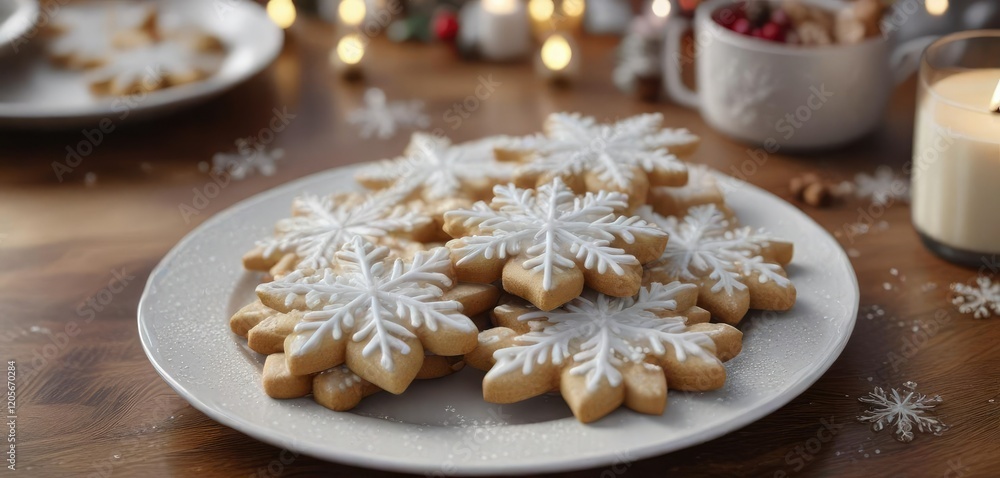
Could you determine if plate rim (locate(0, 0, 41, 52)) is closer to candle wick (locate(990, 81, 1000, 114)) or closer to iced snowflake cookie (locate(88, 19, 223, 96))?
iced snowflake cookie (locate(88, 19, 223, 96))

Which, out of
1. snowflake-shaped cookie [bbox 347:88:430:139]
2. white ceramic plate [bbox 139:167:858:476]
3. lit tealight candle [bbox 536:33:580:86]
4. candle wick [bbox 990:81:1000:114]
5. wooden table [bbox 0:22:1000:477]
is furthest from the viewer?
lit tealight candle [bbox 536:33:580:86]

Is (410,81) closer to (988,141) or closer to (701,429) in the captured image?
(988,141)

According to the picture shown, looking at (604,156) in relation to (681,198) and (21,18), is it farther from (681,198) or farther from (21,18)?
(21,18)

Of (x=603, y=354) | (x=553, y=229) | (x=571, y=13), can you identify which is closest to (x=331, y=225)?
(x=553, y=229)

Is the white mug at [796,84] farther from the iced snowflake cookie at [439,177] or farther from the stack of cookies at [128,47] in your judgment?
the stack of cookies at [128,47]

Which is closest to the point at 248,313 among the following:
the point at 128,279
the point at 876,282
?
the point at 128,279

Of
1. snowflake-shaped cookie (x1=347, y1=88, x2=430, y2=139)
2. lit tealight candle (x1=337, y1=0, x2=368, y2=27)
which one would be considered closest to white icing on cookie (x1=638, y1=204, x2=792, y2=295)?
snowflake-shaped cookie (x1=347, y1=88, x2=430, y2=139)
